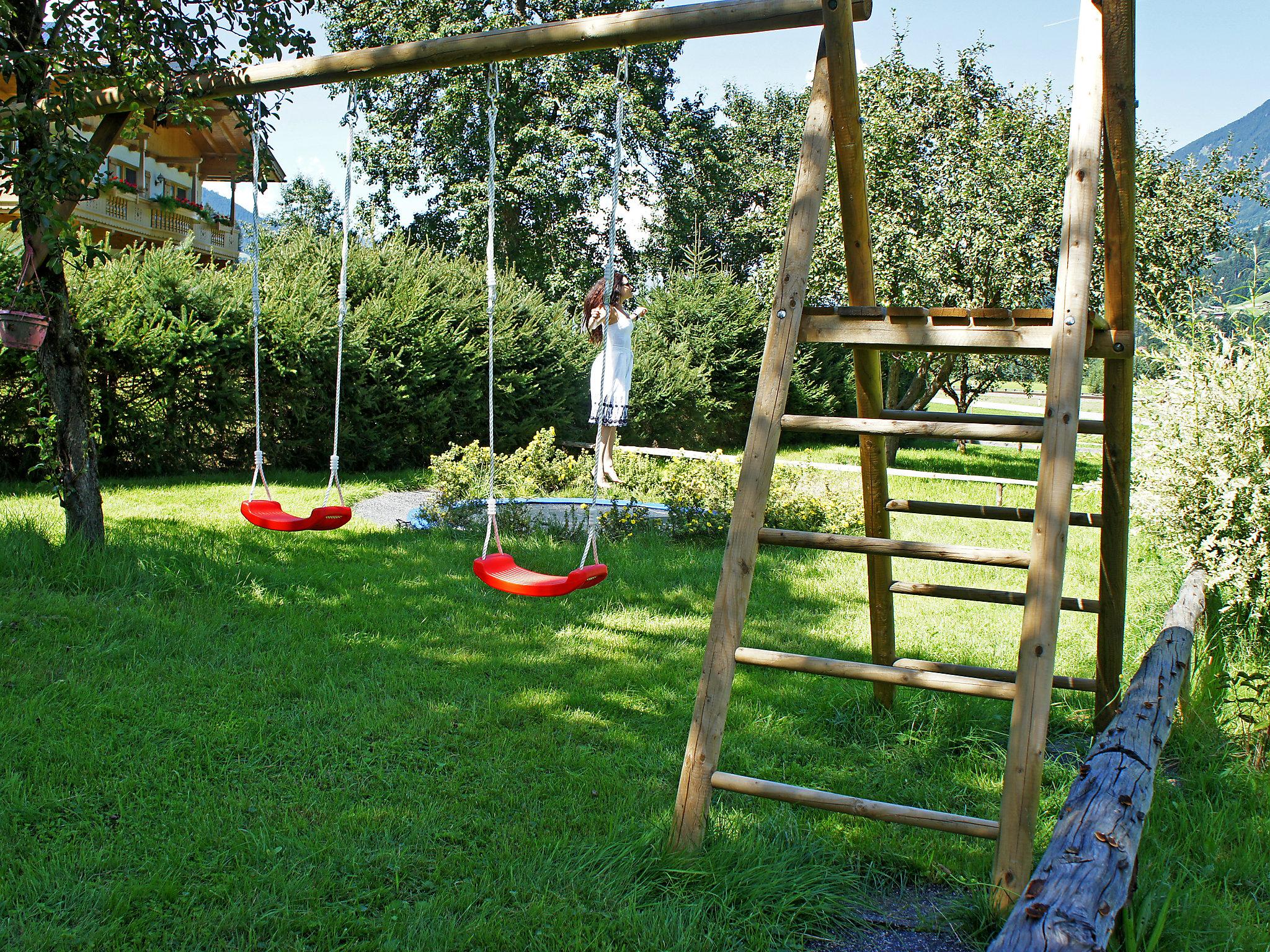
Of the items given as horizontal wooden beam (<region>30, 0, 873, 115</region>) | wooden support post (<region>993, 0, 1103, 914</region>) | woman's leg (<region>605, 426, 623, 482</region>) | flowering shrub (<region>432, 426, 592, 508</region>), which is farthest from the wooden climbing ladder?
woman's leg (<region>605, 426, 623, 482</region>)

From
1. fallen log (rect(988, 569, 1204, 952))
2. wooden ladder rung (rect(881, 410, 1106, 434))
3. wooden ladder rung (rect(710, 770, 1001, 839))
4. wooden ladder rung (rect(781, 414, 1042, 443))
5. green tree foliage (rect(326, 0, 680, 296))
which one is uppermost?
green tree foliage (rect(326, 0, 680, 296))

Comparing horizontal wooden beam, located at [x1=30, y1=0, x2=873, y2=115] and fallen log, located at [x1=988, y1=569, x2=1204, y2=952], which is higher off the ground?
horizontal wooden beam, located at [x1=30, y1=0, x2=873, y2=115]

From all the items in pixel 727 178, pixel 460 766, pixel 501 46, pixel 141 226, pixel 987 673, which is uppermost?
pixel 727 178

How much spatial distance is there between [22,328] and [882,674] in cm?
429

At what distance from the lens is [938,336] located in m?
2.59

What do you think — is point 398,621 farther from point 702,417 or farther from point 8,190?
point 702,417

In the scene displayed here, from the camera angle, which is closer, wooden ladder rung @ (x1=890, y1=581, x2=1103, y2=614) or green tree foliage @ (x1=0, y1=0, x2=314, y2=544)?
wooden ladder rung @ (x1=890, y1=581, x2=1103, y2=614)

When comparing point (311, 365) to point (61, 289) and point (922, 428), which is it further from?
point (922, 428)

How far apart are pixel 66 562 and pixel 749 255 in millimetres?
30019

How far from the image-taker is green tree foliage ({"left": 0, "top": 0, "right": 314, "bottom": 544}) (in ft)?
14.1

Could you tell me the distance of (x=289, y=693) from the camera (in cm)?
390

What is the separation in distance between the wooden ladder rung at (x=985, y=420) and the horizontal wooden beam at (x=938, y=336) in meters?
0.21

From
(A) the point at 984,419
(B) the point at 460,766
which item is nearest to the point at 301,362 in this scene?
(B) the point at 460,766

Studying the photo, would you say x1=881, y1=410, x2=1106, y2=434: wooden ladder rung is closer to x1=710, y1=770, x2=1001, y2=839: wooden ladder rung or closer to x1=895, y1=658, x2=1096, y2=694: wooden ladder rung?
x1=895, y1=658, x2=1096, y2=694: wooden ladder rung
